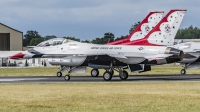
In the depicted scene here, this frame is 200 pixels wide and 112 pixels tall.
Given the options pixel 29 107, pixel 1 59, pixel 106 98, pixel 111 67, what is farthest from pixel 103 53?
pixel 1 59

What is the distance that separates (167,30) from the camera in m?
37.8

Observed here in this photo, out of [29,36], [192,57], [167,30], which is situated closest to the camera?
[167,30]

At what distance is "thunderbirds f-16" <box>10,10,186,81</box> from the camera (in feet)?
114

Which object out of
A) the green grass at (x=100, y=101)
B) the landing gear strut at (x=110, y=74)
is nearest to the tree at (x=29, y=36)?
the landing gear strut at (x=110, y=74)

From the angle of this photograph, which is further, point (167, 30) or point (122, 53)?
point (167, 30)

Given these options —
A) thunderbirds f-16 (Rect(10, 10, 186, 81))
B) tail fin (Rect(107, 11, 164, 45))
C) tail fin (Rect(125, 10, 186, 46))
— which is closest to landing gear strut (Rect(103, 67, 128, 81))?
thunderbirds f-16 (Rect(10, 10, 186, 81))

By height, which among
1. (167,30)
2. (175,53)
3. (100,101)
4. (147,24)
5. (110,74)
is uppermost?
(147,24)

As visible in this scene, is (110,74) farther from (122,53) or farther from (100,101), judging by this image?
(100,101)

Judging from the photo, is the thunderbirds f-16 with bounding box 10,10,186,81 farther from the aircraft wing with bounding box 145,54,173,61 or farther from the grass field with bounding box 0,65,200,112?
the grass field with bounding box 0,65,200,112

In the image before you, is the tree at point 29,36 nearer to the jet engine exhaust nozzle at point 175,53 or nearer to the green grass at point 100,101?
the jet engine exhaust nozzle at point 175,53

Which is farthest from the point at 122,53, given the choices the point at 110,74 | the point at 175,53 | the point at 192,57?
the point at 192,57

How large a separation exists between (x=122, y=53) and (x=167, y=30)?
4018 mm

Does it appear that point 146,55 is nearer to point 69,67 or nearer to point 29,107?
point 69,67

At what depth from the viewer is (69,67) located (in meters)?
39.8
